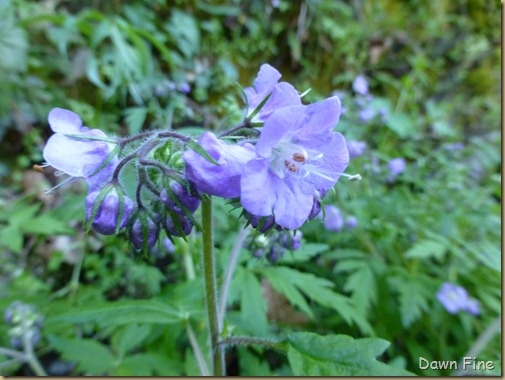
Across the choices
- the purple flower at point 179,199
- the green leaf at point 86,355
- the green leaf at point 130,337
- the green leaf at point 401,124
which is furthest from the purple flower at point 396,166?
the purple flower at point 179,199

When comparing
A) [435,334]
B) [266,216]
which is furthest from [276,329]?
[266,216]

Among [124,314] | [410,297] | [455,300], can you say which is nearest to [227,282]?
[124,314]

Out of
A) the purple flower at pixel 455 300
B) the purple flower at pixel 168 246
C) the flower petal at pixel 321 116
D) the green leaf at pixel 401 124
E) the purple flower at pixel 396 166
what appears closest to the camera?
the flower petal at pixel 321 116

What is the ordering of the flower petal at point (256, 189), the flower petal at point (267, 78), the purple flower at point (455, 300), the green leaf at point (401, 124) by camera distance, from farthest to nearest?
the green leaf at point (401, 124)
the purple flower at point (455, 300)
the flower petal at point (267, 78)
the flower petal at point (256, 189)

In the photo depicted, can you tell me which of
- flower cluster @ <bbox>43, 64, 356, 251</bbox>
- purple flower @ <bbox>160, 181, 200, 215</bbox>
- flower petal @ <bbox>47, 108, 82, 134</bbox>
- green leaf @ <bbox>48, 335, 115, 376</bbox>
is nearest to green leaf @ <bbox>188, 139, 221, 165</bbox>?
flower cluster @ <bbox>43, 64, 356, 251</bbox>

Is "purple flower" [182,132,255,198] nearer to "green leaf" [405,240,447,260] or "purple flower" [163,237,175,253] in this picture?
"purple flower" [163,237,175,253]

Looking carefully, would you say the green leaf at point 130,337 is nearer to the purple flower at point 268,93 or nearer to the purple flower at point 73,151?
the purple flower at point 73,151

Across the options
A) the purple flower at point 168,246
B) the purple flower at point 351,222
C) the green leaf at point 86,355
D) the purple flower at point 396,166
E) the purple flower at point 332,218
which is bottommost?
the green leaf at point 86,355
